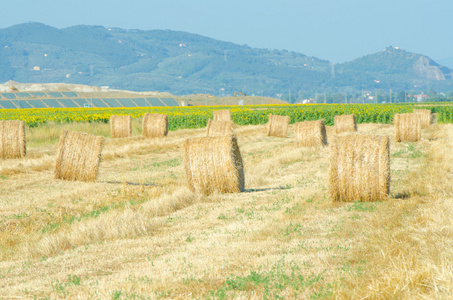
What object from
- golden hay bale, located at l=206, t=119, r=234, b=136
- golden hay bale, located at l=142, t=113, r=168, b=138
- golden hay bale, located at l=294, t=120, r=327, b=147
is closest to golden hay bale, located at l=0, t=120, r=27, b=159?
golden hay bale, located at l=206, t=119, r=234, b=136

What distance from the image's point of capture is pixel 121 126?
26.6 meters

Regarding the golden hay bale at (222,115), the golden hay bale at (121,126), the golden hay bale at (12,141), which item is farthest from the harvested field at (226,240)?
the golden hay bale at (222,115)

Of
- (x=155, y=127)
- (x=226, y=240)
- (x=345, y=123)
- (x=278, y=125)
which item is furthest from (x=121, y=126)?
(x=226, y=240)

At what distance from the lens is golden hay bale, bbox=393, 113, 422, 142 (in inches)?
911

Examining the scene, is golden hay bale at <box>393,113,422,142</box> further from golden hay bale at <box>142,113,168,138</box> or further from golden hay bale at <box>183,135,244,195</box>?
golden hay bale at <box>183,135,244,195</box>

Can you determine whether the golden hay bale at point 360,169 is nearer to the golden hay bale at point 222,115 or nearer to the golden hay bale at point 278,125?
the golden hay bale at point 278,125

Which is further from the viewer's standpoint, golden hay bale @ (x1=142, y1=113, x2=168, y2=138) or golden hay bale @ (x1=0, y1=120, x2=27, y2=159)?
golden hay bale @ (x1=142, y1=113, x2=168, y2=138)

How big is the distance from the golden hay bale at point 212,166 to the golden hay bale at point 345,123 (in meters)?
16.9

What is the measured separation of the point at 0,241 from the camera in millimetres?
8383

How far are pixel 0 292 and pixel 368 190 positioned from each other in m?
6.21

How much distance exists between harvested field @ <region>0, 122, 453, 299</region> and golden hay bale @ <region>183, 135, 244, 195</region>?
1.18 feet

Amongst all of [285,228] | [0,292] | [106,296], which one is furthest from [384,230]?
[0,292]

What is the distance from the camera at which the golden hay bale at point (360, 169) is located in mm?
9922

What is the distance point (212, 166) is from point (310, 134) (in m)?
10.5
